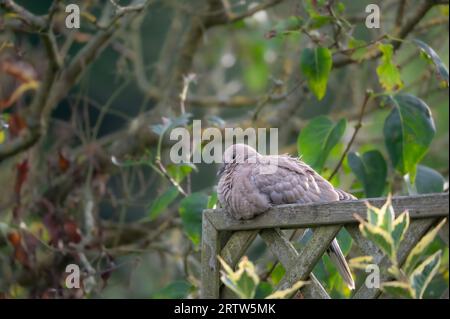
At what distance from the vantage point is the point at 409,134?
3.40 metres

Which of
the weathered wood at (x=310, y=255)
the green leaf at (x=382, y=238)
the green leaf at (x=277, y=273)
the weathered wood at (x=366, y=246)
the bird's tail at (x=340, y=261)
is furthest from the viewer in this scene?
the green leaf at (x=277, y=273)

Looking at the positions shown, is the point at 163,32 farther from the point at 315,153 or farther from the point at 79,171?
the point at 315,153

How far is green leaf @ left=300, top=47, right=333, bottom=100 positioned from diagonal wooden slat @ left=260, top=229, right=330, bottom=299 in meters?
1.37

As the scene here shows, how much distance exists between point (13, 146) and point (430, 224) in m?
2.98

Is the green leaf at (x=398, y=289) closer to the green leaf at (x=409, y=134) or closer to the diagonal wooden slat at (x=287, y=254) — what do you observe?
the diagonal wooden slat at (x=287, y=254)

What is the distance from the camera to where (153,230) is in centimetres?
530

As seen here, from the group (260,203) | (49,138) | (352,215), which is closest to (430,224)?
(352,215)

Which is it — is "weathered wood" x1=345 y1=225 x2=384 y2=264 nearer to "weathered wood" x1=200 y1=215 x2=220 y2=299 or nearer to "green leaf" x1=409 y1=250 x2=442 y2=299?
"green leaf" x1=409 y1=250 x2=442 y2=299

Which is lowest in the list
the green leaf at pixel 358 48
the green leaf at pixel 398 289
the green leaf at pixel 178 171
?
the green leaf at pixel 178 171

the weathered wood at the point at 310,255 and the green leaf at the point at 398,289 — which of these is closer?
the green leaf at the point at 398,289

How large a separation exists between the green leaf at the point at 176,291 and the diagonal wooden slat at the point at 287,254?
4.40ft

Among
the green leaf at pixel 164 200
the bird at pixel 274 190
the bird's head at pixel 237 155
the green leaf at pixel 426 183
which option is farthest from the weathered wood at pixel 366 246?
the green leaf at pixel 164 200

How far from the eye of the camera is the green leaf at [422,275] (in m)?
2.09

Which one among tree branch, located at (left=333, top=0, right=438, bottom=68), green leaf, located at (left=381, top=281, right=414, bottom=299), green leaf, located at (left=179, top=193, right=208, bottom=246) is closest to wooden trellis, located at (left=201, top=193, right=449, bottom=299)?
green leaf, located at (left=381, top=281, right=414, bottom=299)
